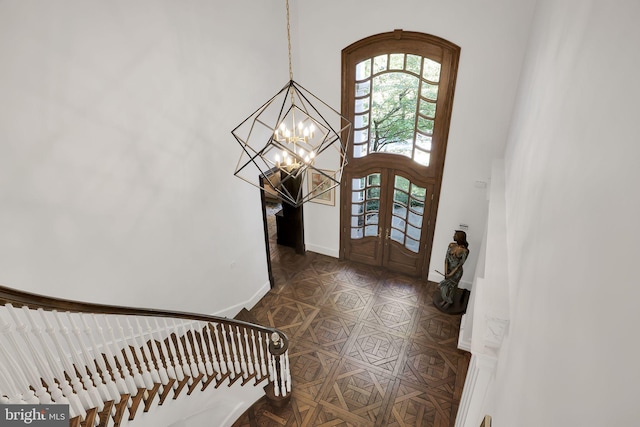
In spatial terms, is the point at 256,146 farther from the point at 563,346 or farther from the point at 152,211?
the point at 563,346

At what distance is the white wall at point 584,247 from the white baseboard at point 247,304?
4.70 metres

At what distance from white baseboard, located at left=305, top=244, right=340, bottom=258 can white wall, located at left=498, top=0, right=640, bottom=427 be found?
19.5 feet

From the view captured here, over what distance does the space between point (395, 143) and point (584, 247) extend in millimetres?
5709

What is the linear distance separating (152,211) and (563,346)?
4363 millimetres

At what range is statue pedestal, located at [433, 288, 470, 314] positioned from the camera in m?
6.68

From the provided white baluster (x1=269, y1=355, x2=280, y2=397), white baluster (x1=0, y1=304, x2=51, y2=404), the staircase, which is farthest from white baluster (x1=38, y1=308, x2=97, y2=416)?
white baluster (x1=269, y1=355, x2=280, y2=397)

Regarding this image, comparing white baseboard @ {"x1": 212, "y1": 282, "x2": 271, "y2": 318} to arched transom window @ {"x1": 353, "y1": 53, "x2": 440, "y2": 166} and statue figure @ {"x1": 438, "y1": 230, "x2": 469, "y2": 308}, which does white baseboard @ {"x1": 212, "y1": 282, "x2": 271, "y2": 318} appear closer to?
arched transom window @ {"x1": 353, "y1": 53, "x2": 440, "y2": 166}

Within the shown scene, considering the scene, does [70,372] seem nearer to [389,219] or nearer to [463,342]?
[463,342]

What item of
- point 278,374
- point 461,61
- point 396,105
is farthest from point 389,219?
point 278,374

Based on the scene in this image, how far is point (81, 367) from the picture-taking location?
8.51 ft

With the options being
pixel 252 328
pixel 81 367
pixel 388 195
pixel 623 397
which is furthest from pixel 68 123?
pixel 388 195

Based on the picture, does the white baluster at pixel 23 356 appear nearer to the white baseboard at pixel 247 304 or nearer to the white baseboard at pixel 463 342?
the white baseboard at pixel 247 304

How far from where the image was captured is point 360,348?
605cm

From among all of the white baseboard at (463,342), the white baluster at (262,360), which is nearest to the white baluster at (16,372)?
the white baluster at (262,360)
